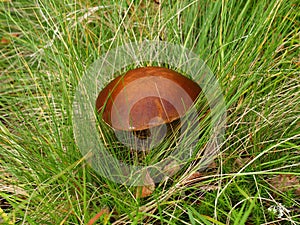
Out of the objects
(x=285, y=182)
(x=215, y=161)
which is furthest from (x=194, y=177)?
(x=285, y=182)

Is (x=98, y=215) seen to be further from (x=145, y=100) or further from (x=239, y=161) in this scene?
(x=239, y=161)

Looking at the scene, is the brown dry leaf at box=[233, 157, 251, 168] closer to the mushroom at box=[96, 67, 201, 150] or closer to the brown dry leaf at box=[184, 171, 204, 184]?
the brown dry leaf at box=[184, 171, 204, 184]

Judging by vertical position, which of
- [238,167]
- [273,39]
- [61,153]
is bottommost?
[238,167]

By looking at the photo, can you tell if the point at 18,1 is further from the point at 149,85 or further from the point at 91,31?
the point at 149,85

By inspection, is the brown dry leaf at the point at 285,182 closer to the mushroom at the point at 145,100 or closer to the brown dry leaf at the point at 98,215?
the mushroom at the point at 145,100

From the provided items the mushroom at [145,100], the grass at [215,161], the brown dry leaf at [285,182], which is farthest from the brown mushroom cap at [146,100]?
the brown dry leaf at [285,182]

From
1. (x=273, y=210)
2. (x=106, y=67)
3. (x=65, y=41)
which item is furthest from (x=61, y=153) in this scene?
(x=273, y=210)

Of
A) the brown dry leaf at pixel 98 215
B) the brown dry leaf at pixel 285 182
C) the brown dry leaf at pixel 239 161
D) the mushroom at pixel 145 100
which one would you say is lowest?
the brown dry leaf at pixel 285 182
